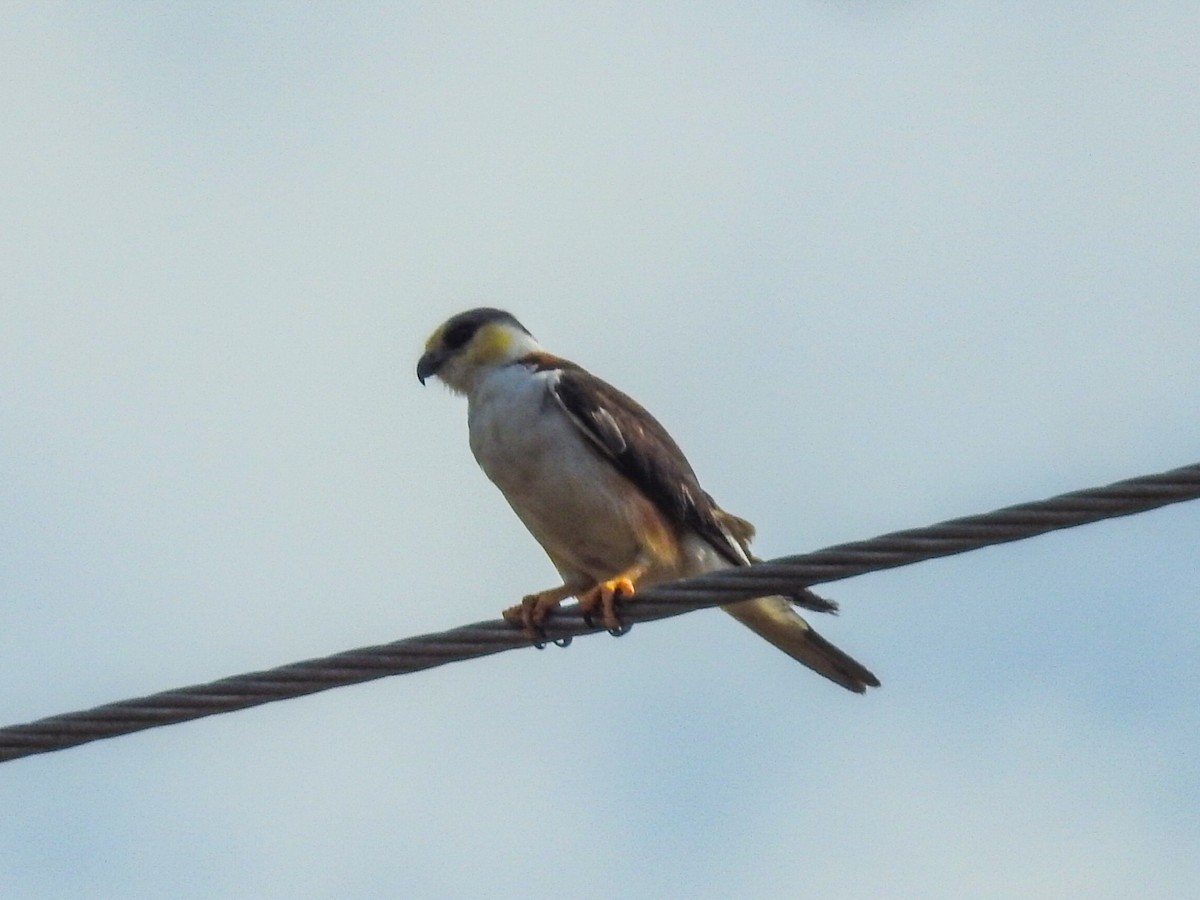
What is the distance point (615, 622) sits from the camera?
5.94 m

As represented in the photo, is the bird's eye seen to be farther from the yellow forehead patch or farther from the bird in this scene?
the bird

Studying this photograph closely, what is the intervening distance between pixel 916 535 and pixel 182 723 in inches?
72.1

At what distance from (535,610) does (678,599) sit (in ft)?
3.87

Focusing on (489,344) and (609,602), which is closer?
(609,602)

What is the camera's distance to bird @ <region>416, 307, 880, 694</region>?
7.07 meters

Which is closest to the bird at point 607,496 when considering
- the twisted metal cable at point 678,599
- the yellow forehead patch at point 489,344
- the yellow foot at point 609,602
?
the yellow forehead patch at point 489,344

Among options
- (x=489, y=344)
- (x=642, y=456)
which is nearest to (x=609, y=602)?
(x=642, y=456)

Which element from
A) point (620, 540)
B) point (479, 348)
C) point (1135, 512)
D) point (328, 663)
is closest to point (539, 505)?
point (620, 540)

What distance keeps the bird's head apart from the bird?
1.10 ft

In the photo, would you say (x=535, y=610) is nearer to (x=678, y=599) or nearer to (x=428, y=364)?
(x=678, y=599)

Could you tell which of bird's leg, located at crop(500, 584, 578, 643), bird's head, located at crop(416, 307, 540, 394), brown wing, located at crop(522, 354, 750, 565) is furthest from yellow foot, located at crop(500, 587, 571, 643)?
bird's head, located at crop(416, 307, 540, 394)

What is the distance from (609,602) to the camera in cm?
604

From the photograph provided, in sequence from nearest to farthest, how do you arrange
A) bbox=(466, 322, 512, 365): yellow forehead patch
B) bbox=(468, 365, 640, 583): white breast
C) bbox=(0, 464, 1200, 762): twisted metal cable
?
1. bbox=(0, 464, 1200, 762): twisted metal cable
2. bbox=(468, 365, 640, 583): white breast
3. bbox=(466, 322, 512, 365): yellow forehead patch

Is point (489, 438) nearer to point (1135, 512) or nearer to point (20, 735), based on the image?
point (20, 735)
